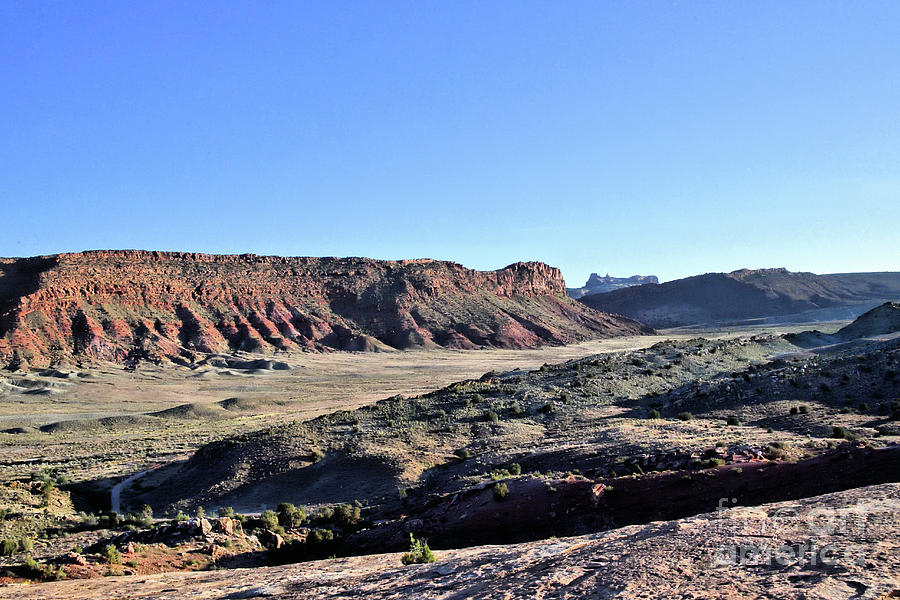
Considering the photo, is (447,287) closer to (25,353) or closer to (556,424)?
(25,353)

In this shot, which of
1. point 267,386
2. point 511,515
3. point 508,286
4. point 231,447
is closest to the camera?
point 511,515

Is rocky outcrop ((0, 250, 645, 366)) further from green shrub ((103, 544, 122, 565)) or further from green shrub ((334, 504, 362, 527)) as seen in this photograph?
green shrub ((103, 544, 122, 565))

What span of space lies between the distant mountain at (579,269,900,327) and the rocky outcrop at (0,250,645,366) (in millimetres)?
40590

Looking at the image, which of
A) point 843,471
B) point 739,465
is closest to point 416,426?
point 739,465

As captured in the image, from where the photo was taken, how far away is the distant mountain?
151 m

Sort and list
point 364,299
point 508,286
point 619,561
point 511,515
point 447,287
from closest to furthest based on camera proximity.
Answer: point 619,561 → point 511,515 → point 364,299 → point 447,287 → point 508,286

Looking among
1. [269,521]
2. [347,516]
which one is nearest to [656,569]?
[347,516]

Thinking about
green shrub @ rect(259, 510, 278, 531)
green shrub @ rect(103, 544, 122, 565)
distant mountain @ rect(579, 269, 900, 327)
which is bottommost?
green shrub @ rect(259, 510, 278, 531)

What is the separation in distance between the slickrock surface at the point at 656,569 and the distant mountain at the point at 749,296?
15106cm

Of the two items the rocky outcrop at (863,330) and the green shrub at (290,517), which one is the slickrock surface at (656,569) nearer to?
the green shrub at (290,517)

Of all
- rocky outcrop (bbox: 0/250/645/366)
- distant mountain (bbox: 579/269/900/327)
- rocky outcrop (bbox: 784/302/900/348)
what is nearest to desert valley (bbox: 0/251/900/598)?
rocky outcrop (bbox: 784/302/900/348)

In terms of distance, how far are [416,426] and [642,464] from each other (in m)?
12.0

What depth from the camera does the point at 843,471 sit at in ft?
37.5

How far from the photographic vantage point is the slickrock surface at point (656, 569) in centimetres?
583
